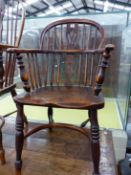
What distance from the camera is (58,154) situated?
129 centimetres

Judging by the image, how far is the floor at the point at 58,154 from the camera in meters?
1.13

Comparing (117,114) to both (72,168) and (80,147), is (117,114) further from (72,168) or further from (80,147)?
(72,168)

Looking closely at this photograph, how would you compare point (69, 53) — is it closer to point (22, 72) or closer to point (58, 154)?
point (22, 72)

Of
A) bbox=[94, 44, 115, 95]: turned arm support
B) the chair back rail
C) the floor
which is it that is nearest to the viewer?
bbox=[94, 44, 115, 95]: turned arm support

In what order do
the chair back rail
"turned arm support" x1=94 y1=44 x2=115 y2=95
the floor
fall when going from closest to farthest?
"turned arm support" x1=94 y1=44 x2=115 y2=95 < the floor < the chair back rail

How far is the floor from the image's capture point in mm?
1131

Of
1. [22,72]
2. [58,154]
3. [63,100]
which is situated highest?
[22,72]

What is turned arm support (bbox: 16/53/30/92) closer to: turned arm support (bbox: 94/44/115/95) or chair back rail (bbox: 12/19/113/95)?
chair back rail (bbox: 12/19/113/95)

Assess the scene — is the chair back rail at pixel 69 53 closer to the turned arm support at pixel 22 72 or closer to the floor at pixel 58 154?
the turned arm support at pixel 22 72

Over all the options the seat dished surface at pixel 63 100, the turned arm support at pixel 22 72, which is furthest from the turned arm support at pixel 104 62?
the turned arm support at pixel 22 72

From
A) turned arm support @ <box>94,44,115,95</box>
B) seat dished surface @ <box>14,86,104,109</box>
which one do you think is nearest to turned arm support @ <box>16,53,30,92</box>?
seat dished surface @ <box>14,86,104,109</box>

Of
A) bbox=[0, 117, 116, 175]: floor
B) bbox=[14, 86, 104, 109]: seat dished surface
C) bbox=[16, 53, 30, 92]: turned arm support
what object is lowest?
bbox=[0, 117, 116, 175]: floor

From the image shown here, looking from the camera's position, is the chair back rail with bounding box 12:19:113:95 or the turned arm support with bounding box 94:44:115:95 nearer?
the turned arm support with bounding box 94:44:115:95

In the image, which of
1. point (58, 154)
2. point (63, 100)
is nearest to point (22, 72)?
point (63, 100)
